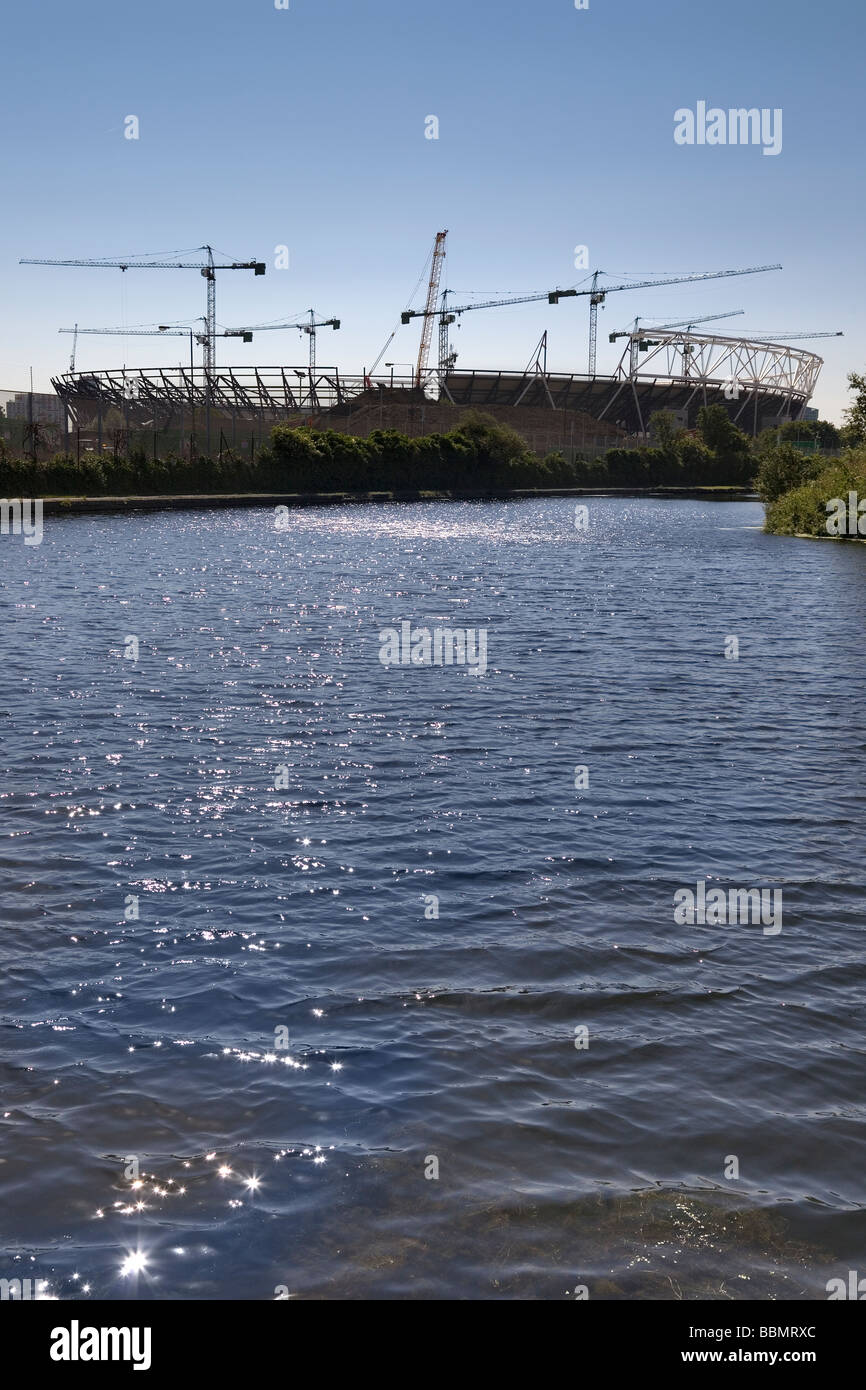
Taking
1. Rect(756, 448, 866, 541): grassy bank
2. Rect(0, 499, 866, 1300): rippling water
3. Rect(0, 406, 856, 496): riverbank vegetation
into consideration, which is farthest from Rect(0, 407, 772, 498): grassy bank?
Rect(0, 499, 866, 1300): rippling water

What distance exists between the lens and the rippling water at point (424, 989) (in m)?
6.67

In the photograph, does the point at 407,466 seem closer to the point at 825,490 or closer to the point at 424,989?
the point at 825,490

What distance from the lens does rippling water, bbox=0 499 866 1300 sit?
667 centimetres

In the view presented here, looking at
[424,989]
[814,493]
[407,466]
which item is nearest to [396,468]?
[407,466]

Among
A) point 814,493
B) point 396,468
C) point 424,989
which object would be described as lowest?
point 424,989

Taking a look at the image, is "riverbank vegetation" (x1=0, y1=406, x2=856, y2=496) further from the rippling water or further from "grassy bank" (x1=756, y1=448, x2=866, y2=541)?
the rippling water

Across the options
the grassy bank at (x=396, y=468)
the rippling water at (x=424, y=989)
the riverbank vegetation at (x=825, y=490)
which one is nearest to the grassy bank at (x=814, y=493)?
the riverbank vegetation at (x=825, y=490)

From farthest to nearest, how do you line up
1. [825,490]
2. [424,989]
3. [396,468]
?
[396,468]
[825,490]
[424,989]

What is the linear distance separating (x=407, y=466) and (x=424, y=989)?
373 ft

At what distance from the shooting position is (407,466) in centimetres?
12056

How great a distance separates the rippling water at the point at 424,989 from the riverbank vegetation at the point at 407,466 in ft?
220

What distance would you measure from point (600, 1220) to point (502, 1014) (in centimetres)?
268

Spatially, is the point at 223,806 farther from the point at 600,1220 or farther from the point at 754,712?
the point at 754,712
